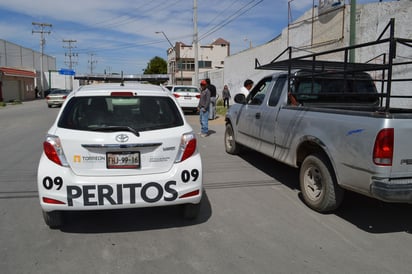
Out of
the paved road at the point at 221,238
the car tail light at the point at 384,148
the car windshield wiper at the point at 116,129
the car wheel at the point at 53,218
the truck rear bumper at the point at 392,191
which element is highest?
the car windshield wiper at the point at 116,129

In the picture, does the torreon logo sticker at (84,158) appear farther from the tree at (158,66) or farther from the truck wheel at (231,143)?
the tree at (158,66)

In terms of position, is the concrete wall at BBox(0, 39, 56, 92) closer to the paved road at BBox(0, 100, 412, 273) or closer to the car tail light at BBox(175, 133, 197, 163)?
the paved road at BBox(0, 100, 412, 273)

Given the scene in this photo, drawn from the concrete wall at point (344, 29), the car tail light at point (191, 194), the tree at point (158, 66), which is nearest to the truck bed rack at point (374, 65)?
the concrete wall at point (344, 29)

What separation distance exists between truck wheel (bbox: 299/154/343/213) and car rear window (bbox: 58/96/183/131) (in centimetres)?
186

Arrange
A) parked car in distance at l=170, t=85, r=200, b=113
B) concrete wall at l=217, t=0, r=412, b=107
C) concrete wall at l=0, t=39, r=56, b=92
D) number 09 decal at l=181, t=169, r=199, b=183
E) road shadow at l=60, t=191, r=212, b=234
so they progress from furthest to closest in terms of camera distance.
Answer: concrete wall at l=0, t=39, r=56, b=92 → parked car in distance at l=170, t=85, r=200, b=113 → concrete wall at l=217, t=0, r=412, b=107 → road shadow at l=60, t=191, r=212, b=234 → number 09 decal at l=181, t=169, r=199, b=183

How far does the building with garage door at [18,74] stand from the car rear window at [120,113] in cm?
4307

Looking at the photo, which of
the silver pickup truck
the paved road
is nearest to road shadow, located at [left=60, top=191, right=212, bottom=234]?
the paved road

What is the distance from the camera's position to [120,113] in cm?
413

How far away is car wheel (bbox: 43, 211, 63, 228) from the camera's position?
3876 millimetres

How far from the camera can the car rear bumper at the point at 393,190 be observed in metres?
3.52

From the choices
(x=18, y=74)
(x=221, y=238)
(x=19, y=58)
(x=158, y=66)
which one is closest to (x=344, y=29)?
(x=221, y=238)

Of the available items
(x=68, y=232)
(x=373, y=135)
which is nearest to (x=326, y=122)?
(x=373, y=135)

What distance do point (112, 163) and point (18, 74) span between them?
49.0 metres

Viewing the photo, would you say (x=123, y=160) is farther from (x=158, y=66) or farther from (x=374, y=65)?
(x=158, y=66)
